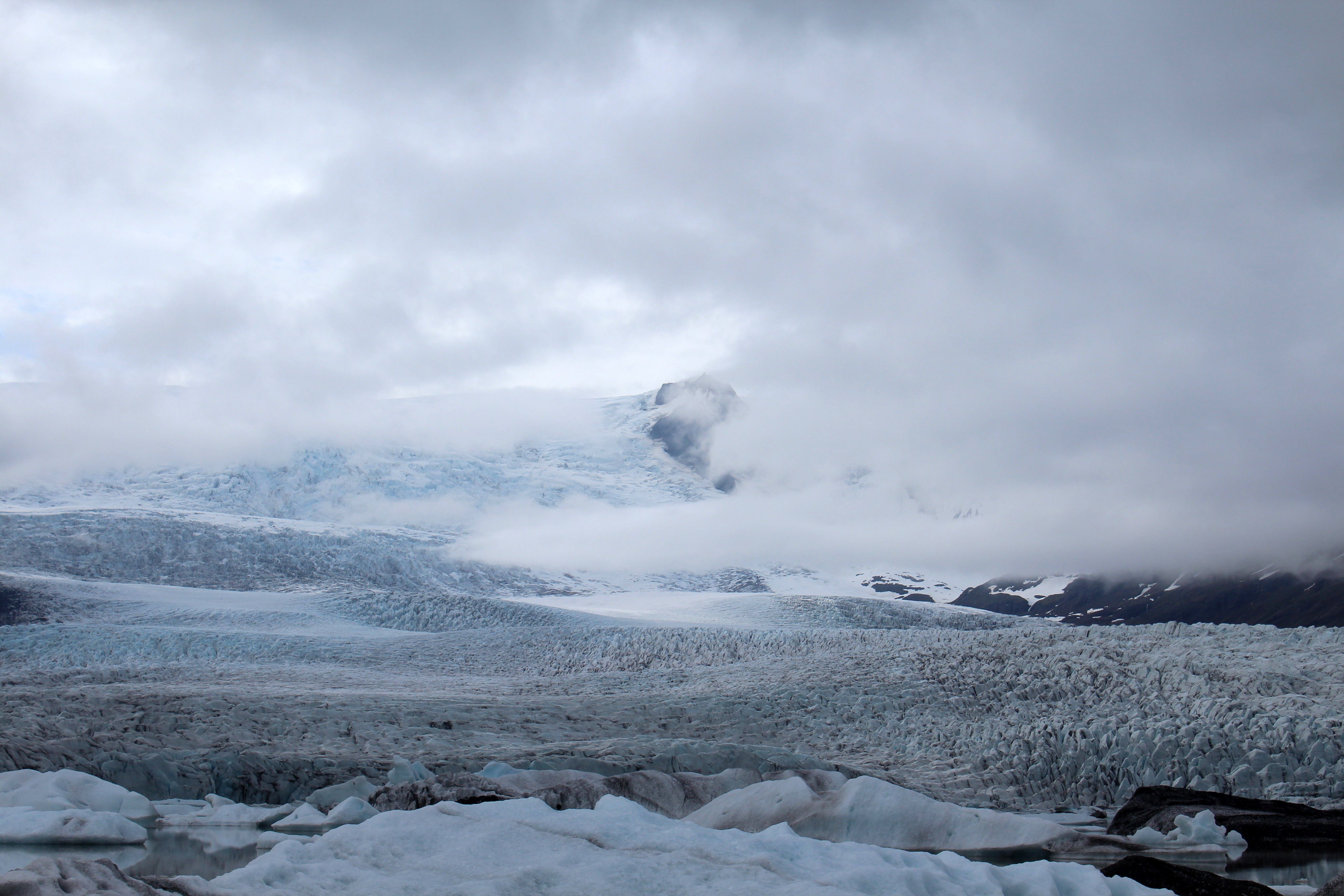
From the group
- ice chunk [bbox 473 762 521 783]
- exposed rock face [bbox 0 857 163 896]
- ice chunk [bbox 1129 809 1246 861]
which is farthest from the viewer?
ice chunk [bbox 473 762 521 783]

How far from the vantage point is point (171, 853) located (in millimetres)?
6062

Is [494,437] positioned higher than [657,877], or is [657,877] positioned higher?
[494,437]

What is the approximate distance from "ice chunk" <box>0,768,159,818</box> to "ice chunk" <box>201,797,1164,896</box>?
371 centimetres

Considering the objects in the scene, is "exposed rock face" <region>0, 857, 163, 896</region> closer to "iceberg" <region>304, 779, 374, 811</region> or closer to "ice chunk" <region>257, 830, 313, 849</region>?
"ice chunk" <region>257, 830, 313, 849</region>

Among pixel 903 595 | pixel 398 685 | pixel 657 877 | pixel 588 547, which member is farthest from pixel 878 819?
pixel 903 595

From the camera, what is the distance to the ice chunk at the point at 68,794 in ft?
22.8

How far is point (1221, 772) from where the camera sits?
9.50 meters

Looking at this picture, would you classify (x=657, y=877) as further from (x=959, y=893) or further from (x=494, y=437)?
(x=494, y=437)

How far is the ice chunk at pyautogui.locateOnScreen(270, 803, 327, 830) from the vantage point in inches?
283

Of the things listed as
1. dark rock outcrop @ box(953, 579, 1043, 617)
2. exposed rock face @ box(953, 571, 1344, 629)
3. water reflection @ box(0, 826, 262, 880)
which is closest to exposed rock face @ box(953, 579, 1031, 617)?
dark rock outcrop @ box(953, 579, 1043, 617)

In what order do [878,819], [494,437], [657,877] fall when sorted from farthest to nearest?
[494,437]
[878,819]
[657,877]

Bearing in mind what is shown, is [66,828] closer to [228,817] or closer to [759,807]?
[228,817]

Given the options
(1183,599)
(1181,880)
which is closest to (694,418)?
(1183,599)

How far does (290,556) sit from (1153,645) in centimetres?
4610
